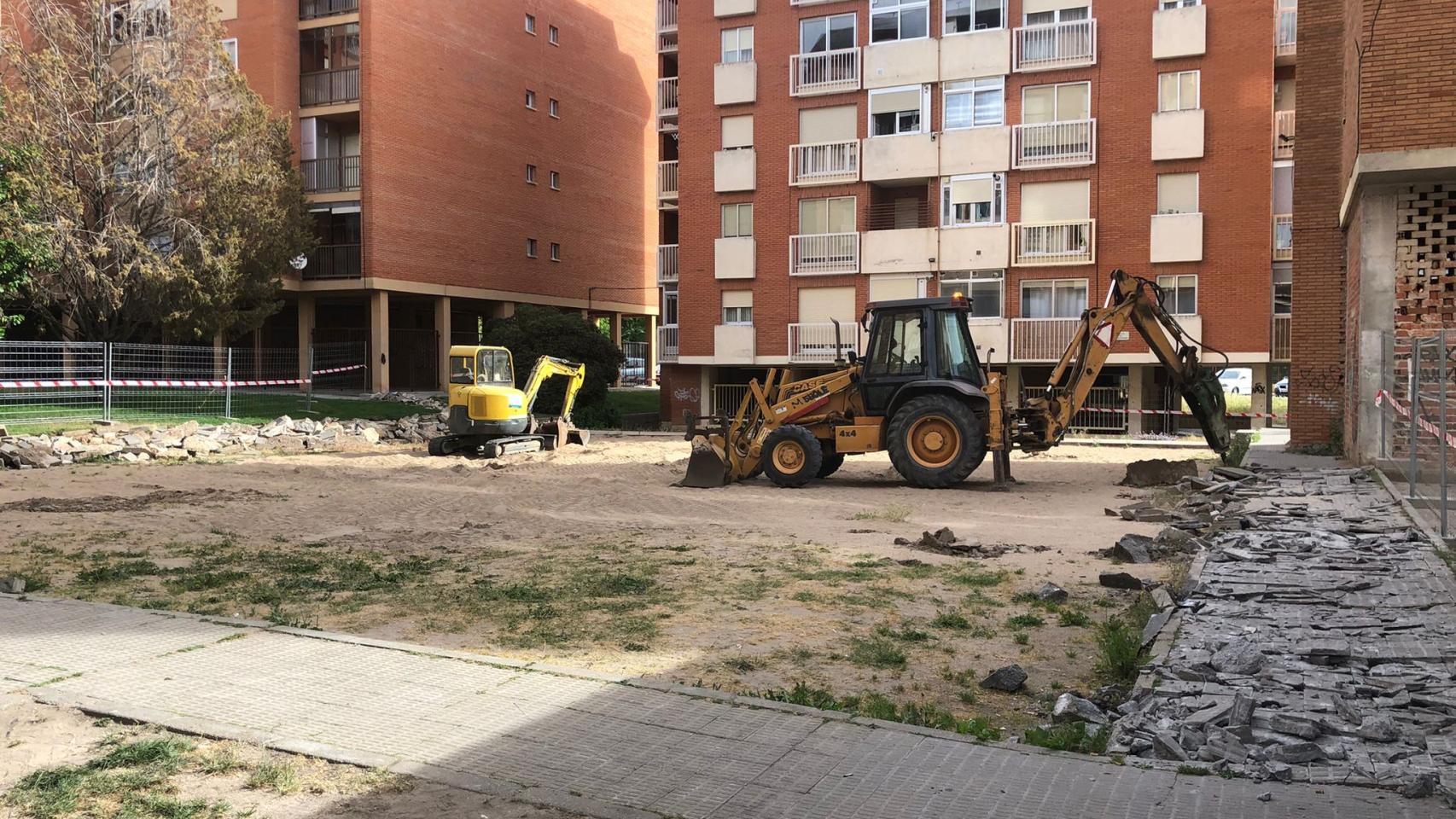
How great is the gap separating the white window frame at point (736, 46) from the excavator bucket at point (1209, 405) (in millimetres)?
22148

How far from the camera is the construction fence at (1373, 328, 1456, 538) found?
1034 cm

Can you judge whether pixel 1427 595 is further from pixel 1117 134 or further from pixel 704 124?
pixel 704 124

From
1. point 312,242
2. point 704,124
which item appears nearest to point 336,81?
point 312,242

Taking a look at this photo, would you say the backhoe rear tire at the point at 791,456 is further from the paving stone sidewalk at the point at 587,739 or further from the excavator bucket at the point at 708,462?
the paving stone sidewalk at the point at 587,739

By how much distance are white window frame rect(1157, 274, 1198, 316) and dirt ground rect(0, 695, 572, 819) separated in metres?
31.1

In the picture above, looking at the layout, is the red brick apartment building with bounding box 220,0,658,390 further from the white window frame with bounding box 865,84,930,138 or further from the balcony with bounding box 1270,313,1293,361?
the balcony with bounding box 1270,313,1293,361

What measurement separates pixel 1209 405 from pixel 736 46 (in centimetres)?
2307

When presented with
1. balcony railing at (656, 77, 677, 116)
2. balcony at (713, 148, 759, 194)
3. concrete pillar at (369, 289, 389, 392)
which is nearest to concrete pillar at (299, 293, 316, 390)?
concrete pillar at (369, 289, 389, 392)

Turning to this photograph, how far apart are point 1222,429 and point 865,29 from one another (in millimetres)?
21085

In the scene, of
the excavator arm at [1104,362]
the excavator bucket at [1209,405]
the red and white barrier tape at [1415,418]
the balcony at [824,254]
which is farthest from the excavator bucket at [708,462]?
the balcony at [824,254]

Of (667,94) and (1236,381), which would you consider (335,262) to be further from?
(1236,381)

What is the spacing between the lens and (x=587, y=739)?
547cm

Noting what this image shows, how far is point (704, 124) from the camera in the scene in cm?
3784

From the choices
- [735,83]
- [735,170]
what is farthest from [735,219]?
[735,83]
